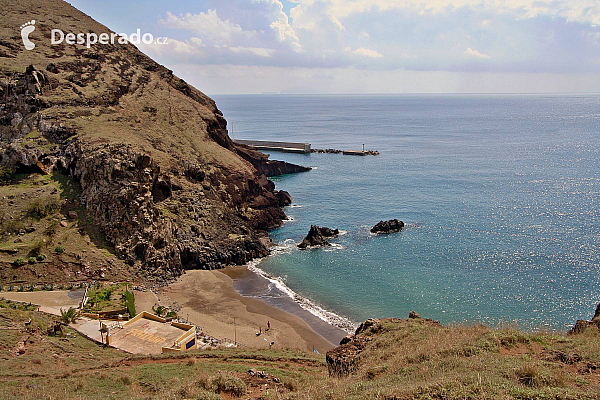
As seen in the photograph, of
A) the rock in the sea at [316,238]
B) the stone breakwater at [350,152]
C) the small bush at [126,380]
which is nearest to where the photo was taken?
the small bush at [126,380]

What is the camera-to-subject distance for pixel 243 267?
48.1 meters

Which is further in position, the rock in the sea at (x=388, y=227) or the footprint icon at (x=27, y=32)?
the footprint icon at (x=27, y=32)

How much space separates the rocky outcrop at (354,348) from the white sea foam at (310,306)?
14.4m

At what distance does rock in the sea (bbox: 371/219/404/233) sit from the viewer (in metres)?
56.1

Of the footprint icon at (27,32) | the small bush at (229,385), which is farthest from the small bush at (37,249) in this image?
the footprint icon at (27,32)

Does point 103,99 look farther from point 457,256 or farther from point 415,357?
point 415,357

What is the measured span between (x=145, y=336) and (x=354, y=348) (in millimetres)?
16241

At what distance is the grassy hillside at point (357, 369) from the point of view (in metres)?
11.3

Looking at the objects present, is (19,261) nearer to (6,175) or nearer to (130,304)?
(130,304)

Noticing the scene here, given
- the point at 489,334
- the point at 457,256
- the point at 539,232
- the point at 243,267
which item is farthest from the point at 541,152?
the point at 489,334

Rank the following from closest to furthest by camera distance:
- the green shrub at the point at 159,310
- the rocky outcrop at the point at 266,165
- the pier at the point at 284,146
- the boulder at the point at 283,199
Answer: the green shrub at the point at 159,310 → the boulder at the point at 283,199 → the rocky outcrop at the point at 266,165 → the pier at the point at 284,146

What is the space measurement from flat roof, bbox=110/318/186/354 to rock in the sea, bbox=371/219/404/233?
33.1 metres

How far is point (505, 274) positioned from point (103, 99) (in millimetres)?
54418

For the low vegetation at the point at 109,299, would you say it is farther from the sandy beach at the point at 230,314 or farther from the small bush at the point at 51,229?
the small bush at the point at 51,229
